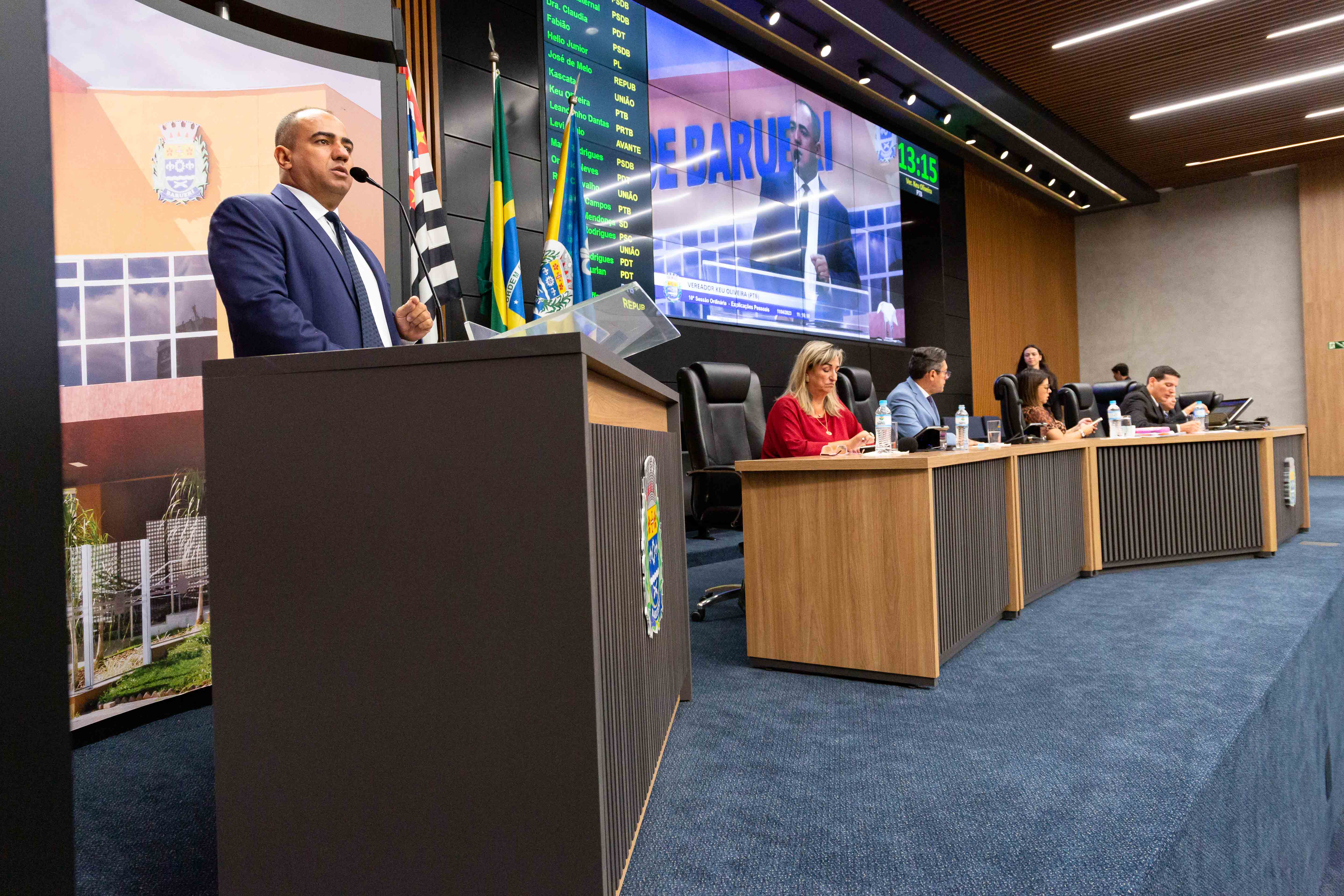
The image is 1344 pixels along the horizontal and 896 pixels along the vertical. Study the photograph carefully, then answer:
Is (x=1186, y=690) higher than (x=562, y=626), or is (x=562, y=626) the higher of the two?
(x=562, y=626)

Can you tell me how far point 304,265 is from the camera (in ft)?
5.10

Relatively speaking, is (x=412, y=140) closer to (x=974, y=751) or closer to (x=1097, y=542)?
(x=974, y=751)

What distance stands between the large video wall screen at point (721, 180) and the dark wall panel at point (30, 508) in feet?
12.4

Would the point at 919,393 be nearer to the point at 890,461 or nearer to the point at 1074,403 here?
the point at 890,461

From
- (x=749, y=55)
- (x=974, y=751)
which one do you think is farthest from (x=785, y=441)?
(x=749, y=55)

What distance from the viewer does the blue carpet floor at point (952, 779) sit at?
1299mm

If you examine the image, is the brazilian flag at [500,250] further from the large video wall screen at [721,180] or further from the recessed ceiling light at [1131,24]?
the recessed ceiling light at [1131,24]

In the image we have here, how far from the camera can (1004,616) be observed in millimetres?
3002

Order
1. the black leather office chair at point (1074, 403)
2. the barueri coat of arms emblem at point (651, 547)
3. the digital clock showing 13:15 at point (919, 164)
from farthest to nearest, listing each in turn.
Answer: the digital clock showing 13:15 at point (919, 164)
the black leather office chair at point (1074, 403)
the barueri coat of arms emblem at point (651, 547)

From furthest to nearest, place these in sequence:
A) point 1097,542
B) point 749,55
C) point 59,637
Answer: point 749,55 < point 1097,542 < point 59,637

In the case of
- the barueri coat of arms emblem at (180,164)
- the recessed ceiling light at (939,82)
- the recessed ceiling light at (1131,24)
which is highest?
the recessed ceiling light at (1131,24)

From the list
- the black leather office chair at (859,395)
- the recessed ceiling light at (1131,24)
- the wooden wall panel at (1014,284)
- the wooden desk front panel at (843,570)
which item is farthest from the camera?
the wooden wall panel at (1014,284)

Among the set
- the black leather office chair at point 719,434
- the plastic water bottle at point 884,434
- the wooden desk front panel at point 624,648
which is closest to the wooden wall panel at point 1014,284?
the black leather office chair at point 719,434

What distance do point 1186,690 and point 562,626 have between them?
6.13 feet
